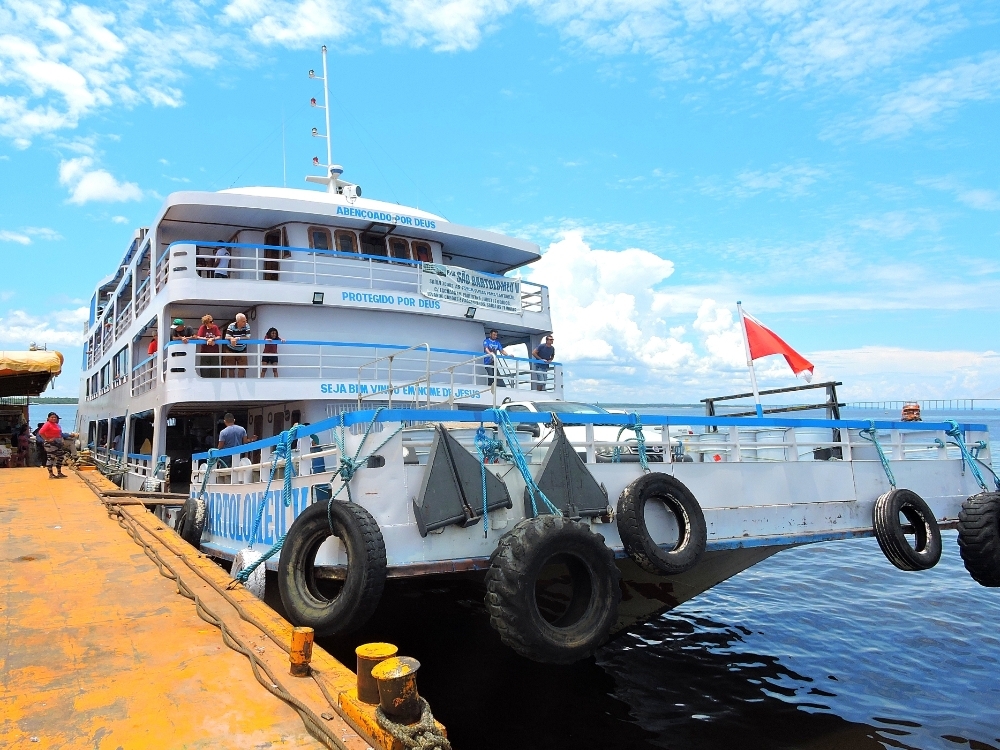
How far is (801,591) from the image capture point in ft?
38.4

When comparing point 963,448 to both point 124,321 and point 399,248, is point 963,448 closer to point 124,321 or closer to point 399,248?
point 399,248

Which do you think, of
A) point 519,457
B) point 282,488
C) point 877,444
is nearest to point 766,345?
point 877,444

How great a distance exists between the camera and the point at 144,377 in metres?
15.3

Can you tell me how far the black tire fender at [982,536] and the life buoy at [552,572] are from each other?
514 centimetres

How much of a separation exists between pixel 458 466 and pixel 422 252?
908 cm

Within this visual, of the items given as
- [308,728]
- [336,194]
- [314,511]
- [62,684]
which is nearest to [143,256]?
[336,194]

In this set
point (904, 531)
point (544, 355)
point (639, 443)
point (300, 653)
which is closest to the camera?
point (300, 653)

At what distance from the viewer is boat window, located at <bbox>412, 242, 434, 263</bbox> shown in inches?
547

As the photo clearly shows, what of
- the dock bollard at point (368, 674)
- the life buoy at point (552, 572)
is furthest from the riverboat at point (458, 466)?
the dock bollard at point (368, 674)

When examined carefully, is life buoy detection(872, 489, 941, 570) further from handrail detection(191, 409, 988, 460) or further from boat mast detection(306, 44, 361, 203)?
boat mast detection(306, 44, 361, 203)

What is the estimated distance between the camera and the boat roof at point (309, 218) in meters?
12.1

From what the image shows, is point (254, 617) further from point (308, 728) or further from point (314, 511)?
point (308, 728)

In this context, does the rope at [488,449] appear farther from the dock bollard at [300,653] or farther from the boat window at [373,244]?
the boat window at [373,244]

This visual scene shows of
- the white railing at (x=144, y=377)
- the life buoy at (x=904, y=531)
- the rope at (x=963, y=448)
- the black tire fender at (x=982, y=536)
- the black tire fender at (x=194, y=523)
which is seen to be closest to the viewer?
the life buoy at (x=904, y=531)
